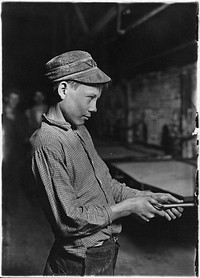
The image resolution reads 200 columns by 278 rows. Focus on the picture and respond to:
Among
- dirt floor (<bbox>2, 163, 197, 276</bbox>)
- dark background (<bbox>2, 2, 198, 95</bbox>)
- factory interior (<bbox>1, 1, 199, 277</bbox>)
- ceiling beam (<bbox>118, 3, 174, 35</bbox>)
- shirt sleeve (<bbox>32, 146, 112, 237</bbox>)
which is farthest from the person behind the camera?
dark background (<bbox>2, 2, 198, 95</bbox>)

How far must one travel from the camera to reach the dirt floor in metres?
3.07

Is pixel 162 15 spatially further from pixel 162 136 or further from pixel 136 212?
pixel 136 212

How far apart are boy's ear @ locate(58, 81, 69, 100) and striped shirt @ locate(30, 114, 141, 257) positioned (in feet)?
0.37

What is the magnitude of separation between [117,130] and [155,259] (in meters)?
3.59

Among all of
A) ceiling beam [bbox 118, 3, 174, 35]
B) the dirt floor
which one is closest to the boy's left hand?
the dirt floor

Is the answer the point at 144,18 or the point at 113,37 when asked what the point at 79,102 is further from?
the point at 113,37

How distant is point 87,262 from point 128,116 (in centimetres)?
536

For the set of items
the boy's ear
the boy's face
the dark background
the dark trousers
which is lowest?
the dark trousers

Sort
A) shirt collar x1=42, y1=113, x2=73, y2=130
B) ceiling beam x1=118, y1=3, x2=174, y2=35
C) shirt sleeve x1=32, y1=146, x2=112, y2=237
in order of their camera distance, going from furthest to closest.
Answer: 1. ceiling beam x1=118, y1=3, x2=174, y2=35
2. shirt collar x1=42, y1=113, x2=73, y2=130
3. shirt sleeve x1=32, y1=146, x2=112, y2=237

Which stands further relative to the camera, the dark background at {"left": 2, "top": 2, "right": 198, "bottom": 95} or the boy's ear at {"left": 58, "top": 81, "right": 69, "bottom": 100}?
the dark background at {"left": 2, "top": 2, "right": 198, "bottom": 95}

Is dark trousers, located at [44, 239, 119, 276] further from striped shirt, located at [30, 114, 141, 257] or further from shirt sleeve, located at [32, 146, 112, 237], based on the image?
shirt sleeve, located at [32, 146, 112, 237]

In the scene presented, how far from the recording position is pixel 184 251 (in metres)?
3.34

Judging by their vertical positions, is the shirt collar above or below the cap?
below

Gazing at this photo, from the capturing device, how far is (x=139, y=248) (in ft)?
11.3
